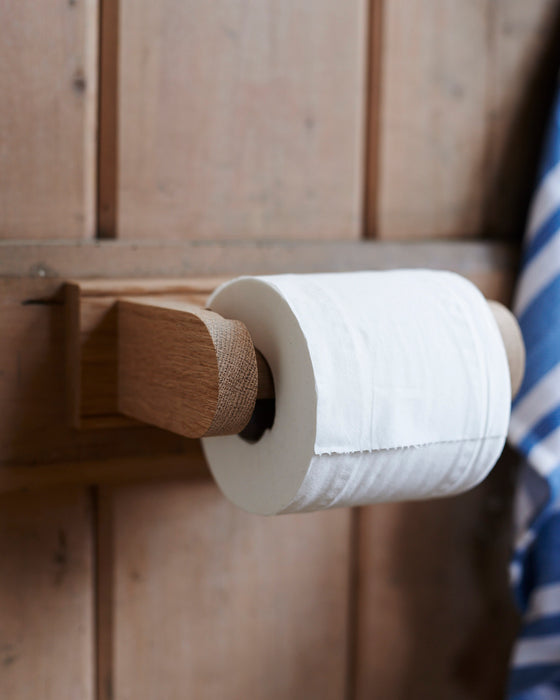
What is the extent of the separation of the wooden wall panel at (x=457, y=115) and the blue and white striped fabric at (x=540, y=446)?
44 mm

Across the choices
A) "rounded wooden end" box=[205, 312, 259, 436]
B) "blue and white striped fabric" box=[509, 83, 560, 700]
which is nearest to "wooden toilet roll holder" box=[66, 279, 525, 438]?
"rounded wooden end" box=[205, 312, 259, 436]

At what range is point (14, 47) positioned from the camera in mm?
445

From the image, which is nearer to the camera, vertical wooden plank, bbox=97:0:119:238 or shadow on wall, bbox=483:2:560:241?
vertical wooden plank, bbox=97:0:119:238

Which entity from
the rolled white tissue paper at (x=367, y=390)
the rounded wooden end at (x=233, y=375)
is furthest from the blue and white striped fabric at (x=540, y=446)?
the rounded wooden end at (x=233, y=375)

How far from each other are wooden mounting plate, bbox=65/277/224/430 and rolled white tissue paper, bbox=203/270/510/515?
6cm

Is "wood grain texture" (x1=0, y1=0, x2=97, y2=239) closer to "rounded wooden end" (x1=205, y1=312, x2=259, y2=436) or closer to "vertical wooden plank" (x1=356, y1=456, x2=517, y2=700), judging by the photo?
"rounded wooden end" (x1=205, y1=312, x2=259, y2=436)

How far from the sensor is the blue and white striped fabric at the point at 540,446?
0.57 meters

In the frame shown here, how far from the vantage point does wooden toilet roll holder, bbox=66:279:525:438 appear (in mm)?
354

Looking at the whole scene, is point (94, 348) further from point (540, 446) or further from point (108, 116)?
point (540, 446)

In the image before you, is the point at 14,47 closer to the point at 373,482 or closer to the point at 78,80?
the point at 78,80

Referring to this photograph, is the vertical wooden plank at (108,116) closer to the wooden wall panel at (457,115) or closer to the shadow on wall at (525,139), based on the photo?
the wooden wall panel at (457,115)

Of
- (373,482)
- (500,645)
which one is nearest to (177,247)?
(373,482)

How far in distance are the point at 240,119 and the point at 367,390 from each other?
23cm

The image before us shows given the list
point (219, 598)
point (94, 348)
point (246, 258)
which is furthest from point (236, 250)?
point (219, 598)
